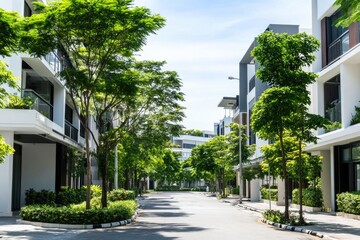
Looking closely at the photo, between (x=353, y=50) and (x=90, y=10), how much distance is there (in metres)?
12.9

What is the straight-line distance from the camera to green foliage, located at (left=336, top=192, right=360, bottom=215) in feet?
84.1

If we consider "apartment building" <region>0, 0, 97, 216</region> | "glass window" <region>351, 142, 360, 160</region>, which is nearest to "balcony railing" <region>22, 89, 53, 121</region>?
"apartment building" <region>0, 0, 97, 216</region>

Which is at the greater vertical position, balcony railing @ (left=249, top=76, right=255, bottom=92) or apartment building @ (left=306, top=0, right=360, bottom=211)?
balcony railing @ (left=249, top=76, right=255, bottom=92)

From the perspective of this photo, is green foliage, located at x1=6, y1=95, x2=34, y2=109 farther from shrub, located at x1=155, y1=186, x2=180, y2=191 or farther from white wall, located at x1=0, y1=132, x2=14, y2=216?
shrub, located at x1=155, y1=186, x2=180, y2=191

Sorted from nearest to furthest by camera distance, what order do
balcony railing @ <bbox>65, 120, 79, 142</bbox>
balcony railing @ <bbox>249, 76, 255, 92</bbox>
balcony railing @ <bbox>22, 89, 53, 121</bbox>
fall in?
balcony railing @ <bbox>22, 89, 53, 121</bbox> → balcony railing @ <bbox>65, 120, 79, 142</bbox> → balcony railing @ <bbox>249, 76, 255, 92</bbox>

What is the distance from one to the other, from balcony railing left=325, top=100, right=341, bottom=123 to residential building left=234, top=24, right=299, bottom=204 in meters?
18.5

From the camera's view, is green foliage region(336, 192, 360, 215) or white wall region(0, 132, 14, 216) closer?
green foliage region(336, 192, 360, 215)

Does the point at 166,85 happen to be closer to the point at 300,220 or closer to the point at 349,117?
the point at 349,117

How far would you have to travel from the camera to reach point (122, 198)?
122 feet

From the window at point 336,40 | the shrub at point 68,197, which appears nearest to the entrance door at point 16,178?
the shrub at point 68,197

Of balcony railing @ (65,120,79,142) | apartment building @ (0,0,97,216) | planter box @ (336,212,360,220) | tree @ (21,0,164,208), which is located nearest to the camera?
tree @ (21,0,164,208)

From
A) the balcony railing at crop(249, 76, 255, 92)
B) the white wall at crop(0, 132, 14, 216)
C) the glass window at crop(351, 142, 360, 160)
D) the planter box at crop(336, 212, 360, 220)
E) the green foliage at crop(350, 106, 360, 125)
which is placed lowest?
the planter box at crop(336, 212, 360, 220)

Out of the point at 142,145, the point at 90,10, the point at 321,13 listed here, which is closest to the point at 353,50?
the point at 321,13

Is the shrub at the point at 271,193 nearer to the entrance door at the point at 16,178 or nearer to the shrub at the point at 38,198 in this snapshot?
the shrub at the point at 38,198
